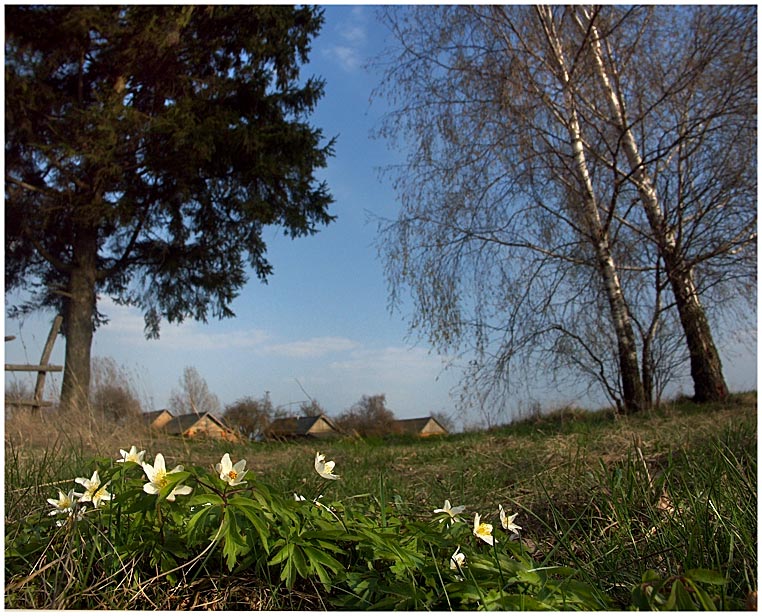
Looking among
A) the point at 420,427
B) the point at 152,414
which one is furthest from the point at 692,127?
the point at 152,414

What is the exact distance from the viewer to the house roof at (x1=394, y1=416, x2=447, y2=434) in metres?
6.60

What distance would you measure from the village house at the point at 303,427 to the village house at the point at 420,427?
32.9 inches

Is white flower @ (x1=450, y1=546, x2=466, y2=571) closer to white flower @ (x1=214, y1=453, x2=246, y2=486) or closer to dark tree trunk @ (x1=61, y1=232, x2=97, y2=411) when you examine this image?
white flower @ (x1=214, y1=453, x2=246, y2=486)

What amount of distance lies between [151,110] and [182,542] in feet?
25.5

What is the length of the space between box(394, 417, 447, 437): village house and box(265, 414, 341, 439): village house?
0.84 m

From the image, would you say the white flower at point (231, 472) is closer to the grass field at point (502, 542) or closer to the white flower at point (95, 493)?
the grass field at point (502, 542)

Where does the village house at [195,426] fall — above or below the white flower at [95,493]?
above

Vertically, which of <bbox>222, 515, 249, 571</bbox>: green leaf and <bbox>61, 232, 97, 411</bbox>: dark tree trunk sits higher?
<bbox>61, 232, 97, 411</bbox>: dark tree trunk

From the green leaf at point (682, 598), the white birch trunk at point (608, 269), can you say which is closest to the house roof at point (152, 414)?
the white birch trunk at point (608, 269)

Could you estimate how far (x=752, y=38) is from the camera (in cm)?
458

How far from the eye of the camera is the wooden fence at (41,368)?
636 centimetres

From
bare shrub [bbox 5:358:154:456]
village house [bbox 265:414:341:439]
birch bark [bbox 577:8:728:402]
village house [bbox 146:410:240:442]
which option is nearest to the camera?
bare shrub [bbox 5:358:154:456]

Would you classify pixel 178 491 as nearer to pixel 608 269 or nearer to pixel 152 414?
pixel 608 269

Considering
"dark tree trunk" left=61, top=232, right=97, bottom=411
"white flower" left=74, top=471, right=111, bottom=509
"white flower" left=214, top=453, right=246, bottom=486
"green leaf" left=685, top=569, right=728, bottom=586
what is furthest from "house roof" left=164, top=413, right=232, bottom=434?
"green leaf" left=685, top=569, right=728, bottom=586
